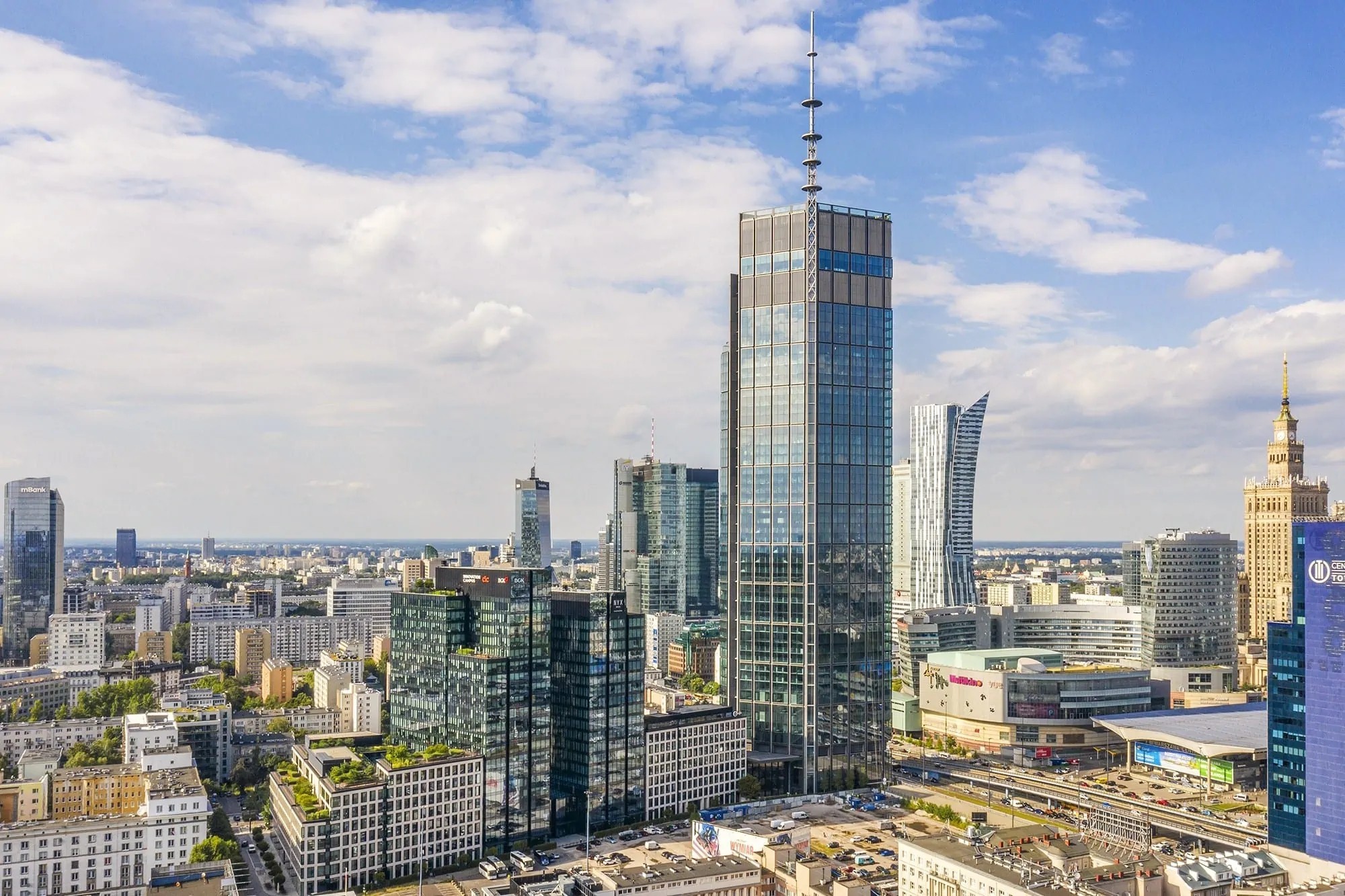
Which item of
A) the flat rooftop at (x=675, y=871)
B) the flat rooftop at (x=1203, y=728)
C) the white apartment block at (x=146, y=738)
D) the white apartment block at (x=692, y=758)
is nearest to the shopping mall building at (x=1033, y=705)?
the flat rooftop at (x=1203, y=728)

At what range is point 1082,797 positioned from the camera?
141m

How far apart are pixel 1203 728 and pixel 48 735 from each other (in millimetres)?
160101

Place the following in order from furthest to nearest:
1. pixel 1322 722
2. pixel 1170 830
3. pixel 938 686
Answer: pixel 938 686
pixel 1170 830
pixel 1322 722

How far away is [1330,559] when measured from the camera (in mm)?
102125

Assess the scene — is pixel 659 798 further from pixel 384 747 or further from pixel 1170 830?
pixel 1170 830

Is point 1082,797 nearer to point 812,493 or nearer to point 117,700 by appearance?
point 812,493

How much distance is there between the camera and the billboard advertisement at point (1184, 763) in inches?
5866

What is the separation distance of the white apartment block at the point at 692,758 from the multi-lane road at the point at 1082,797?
34.9 m

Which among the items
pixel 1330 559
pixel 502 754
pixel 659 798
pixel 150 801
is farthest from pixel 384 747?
pixel 1330 559

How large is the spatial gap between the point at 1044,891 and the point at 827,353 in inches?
3203

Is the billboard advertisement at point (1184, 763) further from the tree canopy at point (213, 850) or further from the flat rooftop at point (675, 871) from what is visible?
the tree canopy at point (213, 850)

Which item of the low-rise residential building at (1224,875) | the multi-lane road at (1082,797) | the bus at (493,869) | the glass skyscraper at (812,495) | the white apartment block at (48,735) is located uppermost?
the glass skyscraper at (812,495)

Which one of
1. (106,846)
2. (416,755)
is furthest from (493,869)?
(106,846)

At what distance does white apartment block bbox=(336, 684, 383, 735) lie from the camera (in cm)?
17712
